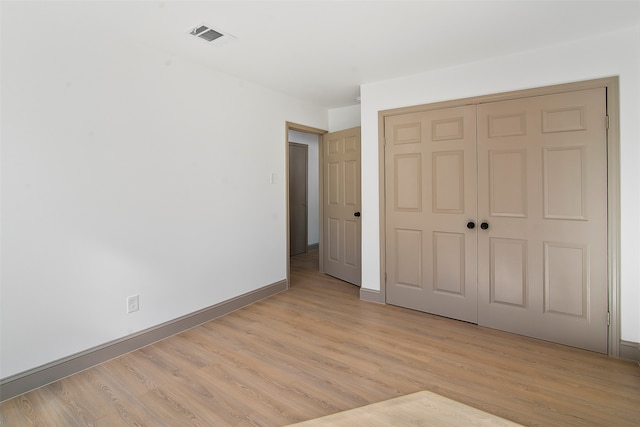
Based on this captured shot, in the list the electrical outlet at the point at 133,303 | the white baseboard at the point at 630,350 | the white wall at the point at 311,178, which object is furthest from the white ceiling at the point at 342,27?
the white wall at the point at 311,178

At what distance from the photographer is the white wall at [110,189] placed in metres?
2.05

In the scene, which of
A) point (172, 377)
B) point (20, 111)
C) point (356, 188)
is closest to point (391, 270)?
point (356, 188)

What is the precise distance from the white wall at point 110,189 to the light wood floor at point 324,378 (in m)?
0.37

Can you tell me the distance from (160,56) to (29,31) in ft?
2.82

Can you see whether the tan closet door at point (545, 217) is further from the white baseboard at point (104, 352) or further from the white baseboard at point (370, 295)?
the white baseboard at point (104, 352)

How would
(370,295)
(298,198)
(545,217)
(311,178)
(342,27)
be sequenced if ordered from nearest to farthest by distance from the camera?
(342,27), (545,217), (370,295), (298,198), (311,178)

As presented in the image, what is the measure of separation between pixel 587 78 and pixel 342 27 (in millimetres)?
1953

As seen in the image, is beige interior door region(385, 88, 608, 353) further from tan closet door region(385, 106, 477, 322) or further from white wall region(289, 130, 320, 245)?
white wall region(289, 130, 320, 245)

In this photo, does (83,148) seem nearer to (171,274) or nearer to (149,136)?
(149,136)

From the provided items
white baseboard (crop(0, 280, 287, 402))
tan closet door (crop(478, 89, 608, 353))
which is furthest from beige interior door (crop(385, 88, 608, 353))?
white baseboard (crop(0, 280, 287, 402))

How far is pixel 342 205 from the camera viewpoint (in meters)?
4.50

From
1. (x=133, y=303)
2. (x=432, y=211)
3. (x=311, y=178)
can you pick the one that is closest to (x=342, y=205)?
(x=432, y=211)

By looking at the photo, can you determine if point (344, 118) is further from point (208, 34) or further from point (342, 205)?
point (208, 34)

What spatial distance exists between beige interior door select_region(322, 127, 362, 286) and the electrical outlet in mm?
2555
